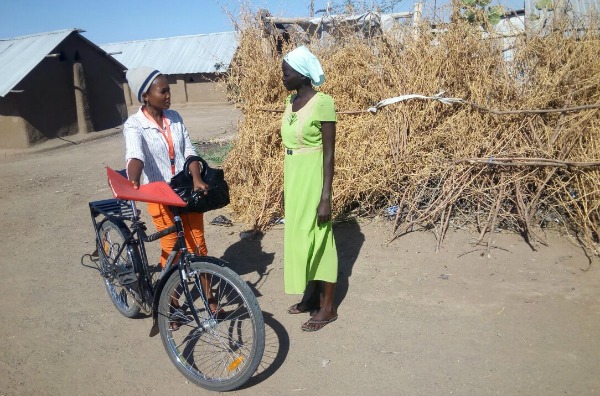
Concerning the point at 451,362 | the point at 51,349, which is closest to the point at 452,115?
the point at 451,362

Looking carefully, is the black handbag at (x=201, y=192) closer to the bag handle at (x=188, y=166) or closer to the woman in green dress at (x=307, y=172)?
the bag handle at (x=188, y=166)

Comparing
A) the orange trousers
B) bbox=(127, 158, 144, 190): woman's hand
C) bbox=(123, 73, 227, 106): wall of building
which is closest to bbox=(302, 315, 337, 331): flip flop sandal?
the orange trousers

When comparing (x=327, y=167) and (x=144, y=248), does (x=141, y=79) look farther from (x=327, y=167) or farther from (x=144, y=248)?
(x=327, y=167)

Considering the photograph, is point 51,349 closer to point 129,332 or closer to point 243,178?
point 129,332

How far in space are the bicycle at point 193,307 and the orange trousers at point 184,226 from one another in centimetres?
14

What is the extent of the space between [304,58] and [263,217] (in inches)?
104

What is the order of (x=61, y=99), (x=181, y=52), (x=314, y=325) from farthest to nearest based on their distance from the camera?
(x=181, y=52) → (x=61, y=99) → (x=314, y=325)

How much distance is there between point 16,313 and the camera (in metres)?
3.80

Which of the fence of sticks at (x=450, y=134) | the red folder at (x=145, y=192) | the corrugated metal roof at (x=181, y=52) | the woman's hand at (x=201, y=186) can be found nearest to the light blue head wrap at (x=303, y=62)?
the woman's hand at (x=201, y=186)

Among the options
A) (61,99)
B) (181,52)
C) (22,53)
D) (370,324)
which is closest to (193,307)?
(370,324)

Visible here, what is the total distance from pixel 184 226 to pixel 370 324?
144 centimetres

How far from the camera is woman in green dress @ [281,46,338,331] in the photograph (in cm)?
303

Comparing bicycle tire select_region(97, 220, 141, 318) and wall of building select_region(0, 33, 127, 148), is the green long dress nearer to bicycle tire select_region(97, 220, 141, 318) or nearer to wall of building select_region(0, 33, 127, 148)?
bicycle tire select_region(97, 220, 141, 318)

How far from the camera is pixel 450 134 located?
197 inches
